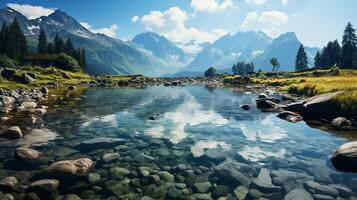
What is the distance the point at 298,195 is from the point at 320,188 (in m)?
1.36

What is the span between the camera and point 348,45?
12269 cm

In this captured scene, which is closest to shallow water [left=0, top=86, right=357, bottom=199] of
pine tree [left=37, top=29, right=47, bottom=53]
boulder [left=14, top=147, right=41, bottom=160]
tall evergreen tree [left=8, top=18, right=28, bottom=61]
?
boulder [left=14, top=147, right=41, bottom=160]

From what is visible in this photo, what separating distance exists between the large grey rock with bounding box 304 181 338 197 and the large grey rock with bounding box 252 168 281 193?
140 cm

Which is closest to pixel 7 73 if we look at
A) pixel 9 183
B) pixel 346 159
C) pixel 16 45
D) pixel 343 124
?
pixel 9 183

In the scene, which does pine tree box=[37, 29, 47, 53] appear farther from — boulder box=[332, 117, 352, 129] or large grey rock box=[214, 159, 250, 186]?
large grey rock box=[214, 159, 250, 186]

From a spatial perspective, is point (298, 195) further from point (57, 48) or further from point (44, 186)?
point (57, 48)

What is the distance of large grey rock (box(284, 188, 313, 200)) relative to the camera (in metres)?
12.0

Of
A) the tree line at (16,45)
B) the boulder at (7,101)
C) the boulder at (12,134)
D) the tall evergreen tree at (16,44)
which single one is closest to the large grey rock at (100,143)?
the boulder at (12,134)

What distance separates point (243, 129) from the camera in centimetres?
2569

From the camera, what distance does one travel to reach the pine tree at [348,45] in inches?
4798

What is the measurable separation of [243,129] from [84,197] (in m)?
16.5

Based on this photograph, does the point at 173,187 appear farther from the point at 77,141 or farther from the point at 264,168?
the point at 77,141

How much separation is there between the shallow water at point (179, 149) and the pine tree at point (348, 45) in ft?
357

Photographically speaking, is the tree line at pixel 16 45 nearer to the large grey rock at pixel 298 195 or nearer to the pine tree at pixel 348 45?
the pine tree at pixel 348 45
